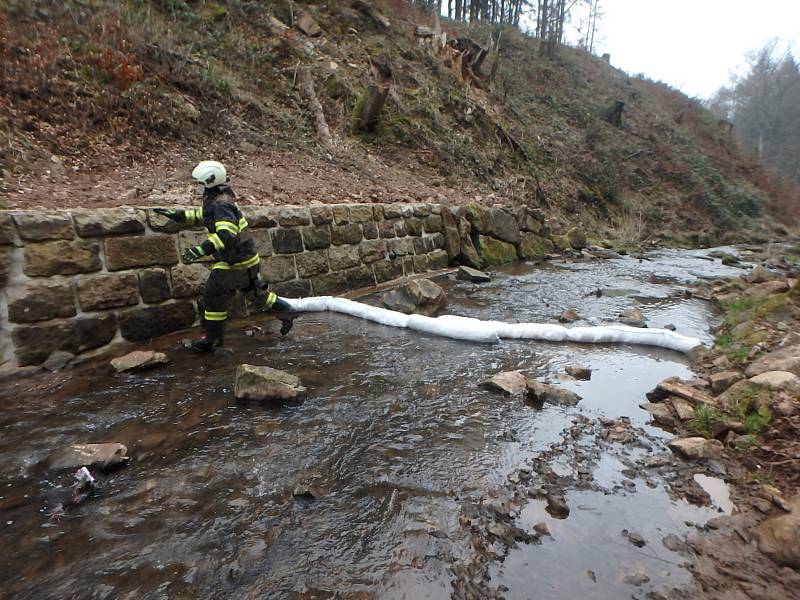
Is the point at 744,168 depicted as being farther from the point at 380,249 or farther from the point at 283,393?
the point at 283,393

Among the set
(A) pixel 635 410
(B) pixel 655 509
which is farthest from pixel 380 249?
(B) pixel 655 509

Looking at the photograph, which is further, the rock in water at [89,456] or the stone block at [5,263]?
the stone block at [5,263]

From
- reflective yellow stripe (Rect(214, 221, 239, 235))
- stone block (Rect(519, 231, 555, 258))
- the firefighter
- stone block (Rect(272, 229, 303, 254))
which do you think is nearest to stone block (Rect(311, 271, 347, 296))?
stone block (Rect(272, 229, 303, 254))

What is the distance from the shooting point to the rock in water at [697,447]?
98.9 inches

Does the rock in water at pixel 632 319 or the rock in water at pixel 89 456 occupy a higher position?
the rock in water at pixel 632 319

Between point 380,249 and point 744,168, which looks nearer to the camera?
point 380,249

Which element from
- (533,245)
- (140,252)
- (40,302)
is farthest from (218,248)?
(533,245)

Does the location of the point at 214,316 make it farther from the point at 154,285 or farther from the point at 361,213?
the point at 361,213

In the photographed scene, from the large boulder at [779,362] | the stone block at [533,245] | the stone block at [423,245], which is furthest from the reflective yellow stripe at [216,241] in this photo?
the stone block at [533,245]

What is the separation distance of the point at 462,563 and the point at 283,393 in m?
1.86

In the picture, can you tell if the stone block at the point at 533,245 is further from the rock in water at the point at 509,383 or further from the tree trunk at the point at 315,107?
the rock in water at the point at 509,383

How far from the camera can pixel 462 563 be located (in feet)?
5.97

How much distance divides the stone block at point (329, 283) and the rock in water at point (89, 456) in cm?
402

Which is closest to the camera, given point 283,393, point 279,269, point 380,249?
point 283,393
